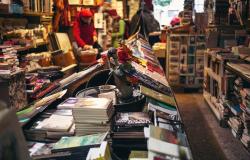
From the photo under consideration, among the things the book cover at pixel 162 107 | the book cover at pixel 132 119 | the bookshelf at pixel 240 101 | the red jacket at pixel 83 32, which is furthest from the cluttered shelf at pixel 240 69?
the red jacket at pixel 83 32

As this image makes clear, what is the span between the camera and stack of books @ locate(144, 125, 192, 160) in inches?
50.7

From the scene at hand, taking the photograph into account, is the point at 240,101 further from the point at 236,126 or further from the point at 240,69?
the point at 240,69

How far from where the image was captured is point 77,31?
7.50m

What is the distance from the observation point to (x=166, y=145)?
1.35 metres

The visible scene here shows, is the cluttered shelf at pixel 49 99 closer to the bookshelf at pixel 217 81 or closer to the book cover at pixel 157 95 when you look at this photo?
the book cover at pixel 157 95

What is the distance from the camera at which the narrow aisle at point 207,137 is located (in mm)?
3816

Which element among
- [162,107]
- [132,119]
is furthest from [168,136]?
[162,107]

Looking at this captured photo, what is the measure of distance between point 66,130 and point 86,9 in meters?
6.42

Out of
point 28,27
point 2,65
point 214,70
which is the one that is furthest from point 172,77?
point 2,65

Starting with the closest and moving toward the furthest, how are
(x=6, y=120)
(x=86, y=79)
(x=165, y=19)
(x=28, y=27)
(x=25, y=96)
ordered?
(x=6, y=120) → (x=86, y=79) → (x=25, y=96) → (x=28, y=27) → (x=165, y=19)

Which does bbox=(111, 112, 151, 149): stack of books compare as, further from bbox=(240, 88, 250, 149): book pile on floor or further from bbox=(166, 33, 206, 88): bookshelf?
bbox=(166, 33, 206, 88): bookshelf

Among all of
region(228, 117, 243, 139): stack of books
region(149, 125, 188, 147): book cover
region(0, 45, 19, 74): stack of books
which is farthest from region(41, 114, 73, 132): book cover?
region(228, 117, 243, 139): stack of books

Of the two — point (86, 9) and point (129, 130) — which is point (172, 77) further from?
point (129, 130)

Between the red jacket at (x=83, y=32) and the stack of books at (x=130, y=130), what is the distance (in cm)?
584
